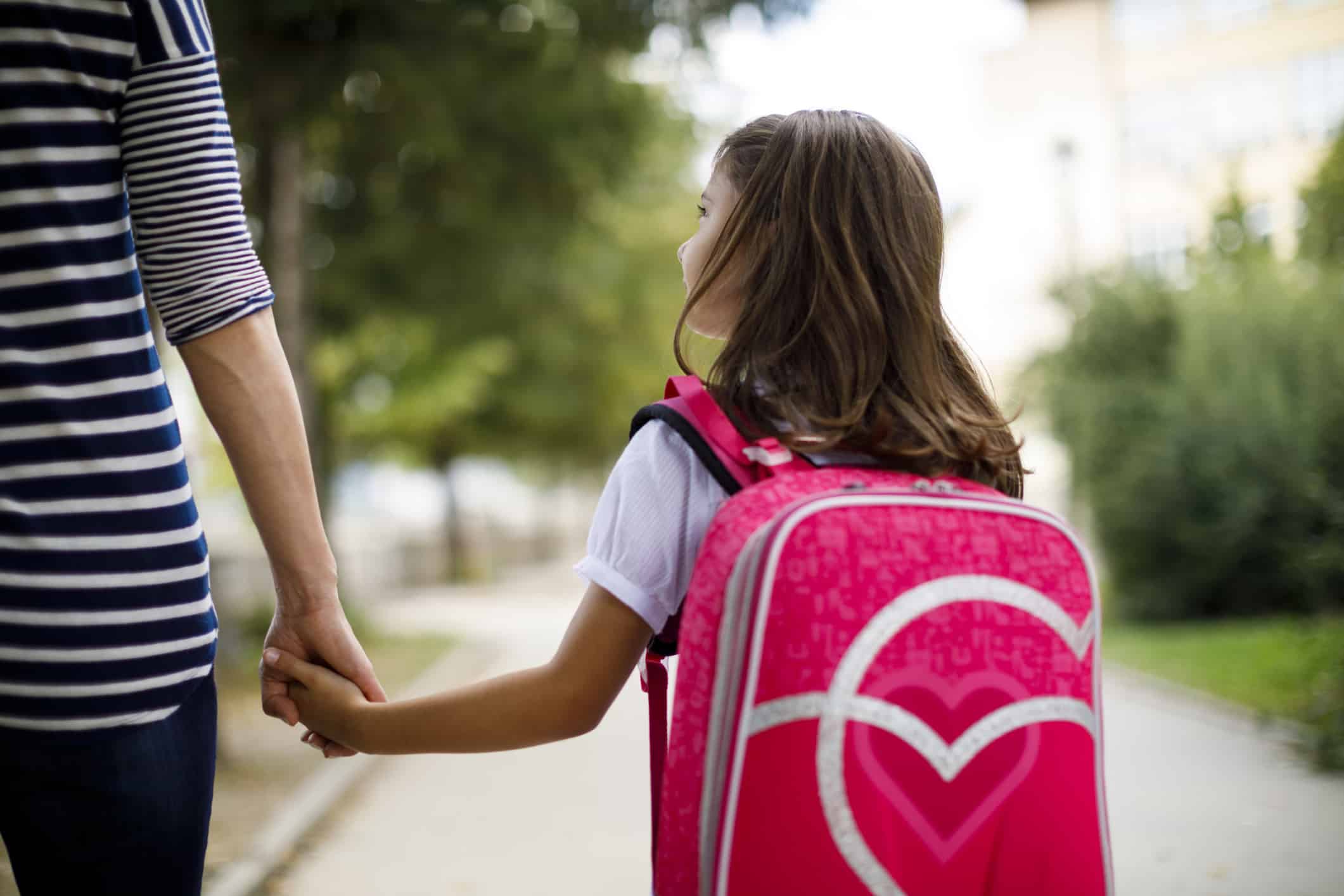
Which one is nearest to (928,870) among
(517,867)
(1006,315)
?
(517,867)

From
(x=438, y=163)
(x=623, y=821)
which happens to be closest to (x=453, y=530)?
(x=438, y=163)

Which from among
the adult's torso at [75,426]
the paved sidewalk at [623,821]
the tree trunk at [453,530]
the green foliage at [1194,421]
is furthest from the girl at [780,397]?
the tree trunk at [453,530]

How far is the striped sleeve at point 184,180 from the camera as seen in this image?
1.51 metres

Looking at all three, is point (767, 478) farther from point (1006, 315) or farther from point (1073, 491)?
point (1006, 315)

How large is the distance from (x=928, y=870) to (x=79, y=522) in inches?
39.5

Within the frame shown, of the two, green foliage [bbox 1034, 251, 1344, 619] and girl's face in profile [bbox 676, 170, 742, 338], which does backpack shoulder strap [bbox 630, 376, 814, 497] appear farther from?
green foliage [bbox 1034, 251, 1344, 619]

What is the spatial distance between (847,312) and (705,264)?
241mm

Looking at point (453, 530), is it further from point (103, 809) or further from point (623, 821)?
point (103, 809)

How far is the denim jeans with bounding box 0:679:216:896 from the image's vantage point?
145 cm

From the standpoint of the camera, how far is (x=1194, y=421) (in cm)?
1602

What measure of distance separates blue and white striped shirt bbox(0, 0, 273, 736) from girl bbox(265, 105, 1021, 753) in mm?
375

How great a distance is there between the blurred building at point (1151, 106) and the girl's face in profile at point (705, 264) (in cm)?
3529

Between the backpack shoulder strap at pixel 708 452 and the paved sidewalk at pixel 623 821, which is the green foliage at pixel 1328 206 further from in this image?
the backpack shoulder strap at pixel 708 452

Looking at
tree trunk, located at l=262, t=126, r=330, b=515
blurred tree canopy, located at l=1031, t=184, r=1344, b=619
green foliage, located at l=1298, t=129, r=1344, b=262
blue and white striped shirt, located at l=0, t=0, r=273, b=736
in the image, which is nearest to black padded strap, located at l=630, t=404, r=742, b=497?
blue and white striped shirt, located at l=0, t=0, r=273, b=736
